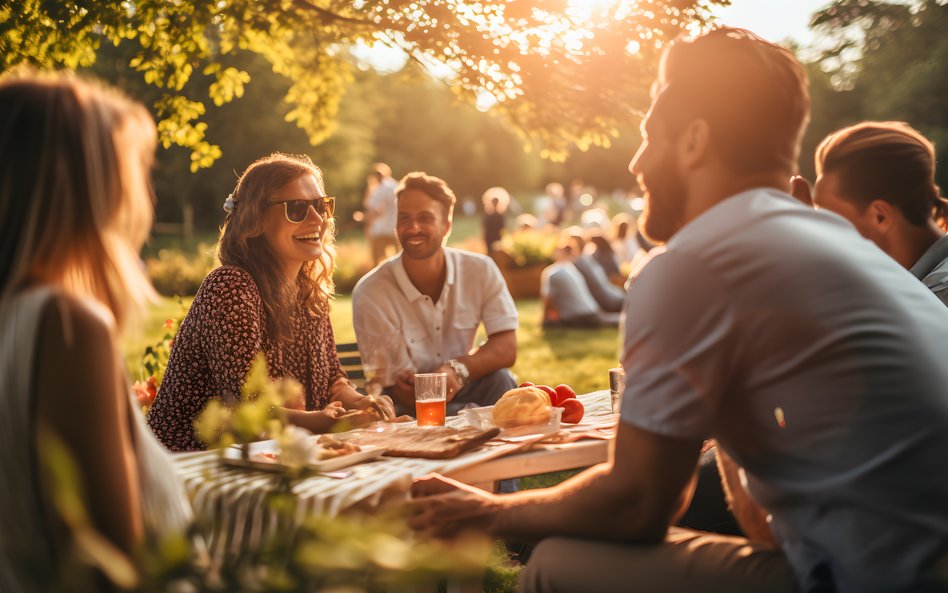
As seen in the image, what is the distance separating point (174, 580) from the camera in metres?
1.10

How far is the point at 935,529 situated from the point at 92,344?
1.74 m

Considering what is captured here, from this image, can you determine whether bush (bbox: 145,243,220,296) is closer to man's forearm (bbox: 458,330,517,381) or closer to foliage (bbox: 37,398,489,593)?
man's forearm (bbox: 458,330,517,381)

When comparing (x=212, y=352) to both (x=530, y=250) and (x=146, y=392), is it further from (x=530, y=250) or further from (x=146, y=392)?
(x=530, y=250)

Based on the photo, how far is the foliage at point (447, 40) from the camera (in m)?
5.22

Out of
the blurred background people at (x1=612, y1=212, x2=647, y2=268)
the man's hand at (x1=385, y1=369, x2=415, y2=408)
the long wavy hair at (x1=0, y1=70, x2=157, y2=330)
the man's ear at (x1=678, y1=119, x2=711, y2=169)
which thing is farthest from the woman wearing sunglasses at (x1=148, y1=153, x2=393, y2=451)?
the blurred background people at (x1=612, y1=212, x2=647, y2=268)

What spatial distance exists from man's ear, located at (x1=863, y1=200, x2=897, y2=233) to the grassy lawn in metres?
5.80

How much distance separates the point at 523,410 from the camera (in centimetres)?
332

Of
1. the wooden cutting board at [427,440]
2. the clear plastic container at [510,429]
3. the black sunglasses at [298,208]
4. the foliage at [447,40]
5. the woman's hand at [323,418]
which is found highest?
the foliage at [447,40]

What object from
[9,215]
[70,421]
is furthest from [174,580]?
[9,215]

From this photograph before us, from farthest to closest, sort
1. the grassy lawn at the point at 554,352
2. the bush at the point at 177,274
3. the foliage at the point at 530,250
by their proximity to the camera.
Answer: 1. the bush at the point at 177,274
2. the foliage at the point at 530,250
3. the grassy lawn at the point at 554,352

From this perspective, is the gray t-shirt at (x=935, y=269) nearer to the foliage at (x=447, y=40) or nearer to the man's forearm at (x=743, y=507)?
the man's forearm at (x=743, y=507)

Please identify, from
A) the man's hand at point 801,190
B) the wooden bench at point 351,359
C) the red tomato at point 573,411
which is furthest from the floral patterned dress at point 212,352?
the man's hand at point 801,190

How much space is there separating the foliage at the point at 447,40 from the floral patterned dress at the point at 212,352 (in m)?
1.99

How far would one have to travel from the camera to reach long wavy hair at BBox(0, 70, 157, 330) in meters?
1.63
